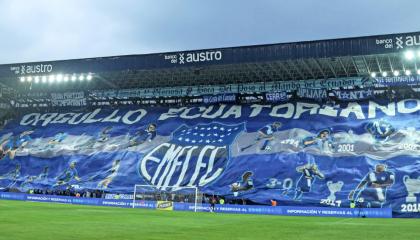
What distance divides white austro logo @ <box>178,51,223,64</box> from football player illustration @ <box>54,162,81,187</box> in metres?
13.3

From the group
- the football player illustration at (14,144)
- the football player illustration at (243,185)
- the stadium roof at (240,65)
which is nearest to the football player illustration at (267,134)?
the football player illustration at (243,185)

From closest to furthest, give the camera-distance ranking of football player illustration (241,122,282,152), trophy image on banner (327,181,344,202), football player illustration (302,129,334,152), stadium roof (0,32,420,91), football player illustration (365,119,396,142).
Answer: trophy image on banner (327,181,344,202) → football player illustration (365,119,396,142) → stadium roof (0,32,420,91) → football player illustration (302,129,334,152) → football player illustration (241,122,282,152)

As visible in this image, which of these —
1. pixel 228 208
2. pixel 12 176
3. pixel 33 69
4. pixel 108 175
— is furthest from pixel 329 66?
pixel 12 176

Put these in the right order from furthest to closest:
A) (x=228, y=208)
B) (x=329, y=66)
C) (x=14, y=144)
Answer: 1. (x=14, y=144)
2. (x=329, y=66)
3. (x=228, y=208)

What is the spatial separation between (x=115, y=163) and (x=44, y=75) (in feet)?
36.8

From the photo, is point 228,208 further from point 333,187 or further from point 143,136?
point 143,136

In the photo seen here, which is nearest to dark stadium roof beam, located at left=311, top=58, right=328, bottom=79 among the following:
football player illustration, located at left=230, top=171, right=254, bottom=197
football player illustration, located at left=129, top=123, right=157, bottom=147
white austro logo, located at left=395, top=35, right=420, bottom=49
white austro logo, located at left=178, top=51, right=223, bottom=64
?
white austro logo, located at left=395, top=35, right=420, bottom=49

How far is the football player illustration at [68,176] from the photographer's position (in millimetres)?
42000

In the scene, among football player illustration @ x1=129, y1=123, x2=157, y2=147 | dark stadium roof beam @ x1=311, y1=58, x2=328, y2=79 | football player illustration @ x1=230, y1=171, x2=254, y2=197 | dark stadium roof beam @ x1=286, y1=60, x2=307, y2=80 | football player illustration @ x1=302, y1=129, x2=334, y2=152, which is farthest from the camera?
football player illustration @ x1=129, y1=123, x2=157, y2=147

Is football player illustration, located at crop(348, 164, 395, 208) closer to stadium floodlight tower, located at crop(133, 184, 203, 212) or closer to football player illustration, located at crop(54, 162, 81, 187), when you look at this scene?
stadium floodlight tower, located at crop(133, 184, 203, 212)

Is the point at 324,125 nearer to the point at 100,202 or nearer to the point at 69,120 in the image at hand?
the point at 100,202

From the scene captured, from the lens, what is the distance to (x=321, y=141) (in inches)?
1507

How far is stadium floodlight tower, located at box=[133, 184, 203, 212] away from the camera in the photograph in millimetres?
35938

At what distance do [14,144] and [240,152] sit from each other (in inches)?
915
